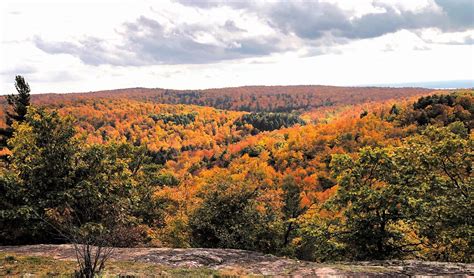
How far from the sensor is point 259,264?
555 inches

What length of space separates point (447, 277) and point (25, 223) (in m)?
19.6

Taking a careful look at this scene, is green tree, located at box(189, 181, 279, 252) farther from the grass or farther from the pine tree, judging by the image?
the pine tree

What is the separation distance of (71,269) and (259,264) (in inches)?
272

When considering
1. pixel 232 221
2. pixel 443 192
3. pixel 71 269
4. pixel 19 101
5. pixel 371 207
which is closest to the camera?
pixel 71 269

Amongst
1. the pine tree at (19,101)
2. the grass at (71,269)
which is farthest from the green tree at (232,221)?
the pine tree at (19,101)

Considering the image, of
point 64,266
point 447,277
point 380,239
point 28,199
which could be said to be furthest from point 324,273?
point 28,199

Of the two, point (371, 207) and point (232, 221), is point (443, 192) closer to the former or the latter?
point (371, 207)

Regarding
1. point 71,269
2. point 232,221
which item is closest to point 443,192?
point 232,221

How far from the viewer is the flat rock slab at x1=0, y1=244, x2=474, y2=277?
12406 mm

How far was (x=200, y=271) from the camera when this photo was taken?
42.5ft

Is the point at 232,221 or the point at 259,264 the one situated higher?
the point at 259,264

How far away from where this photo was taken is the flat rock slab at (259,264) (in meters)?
12.4

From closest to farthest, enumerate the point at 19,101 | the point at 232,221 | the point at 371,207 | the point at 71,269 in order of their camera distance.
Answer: the point at 71,269, the point at 371,207, the point at 232,221, the point at 19,101

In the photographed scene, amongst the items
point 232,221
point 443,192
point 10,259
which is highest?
point 443,192
